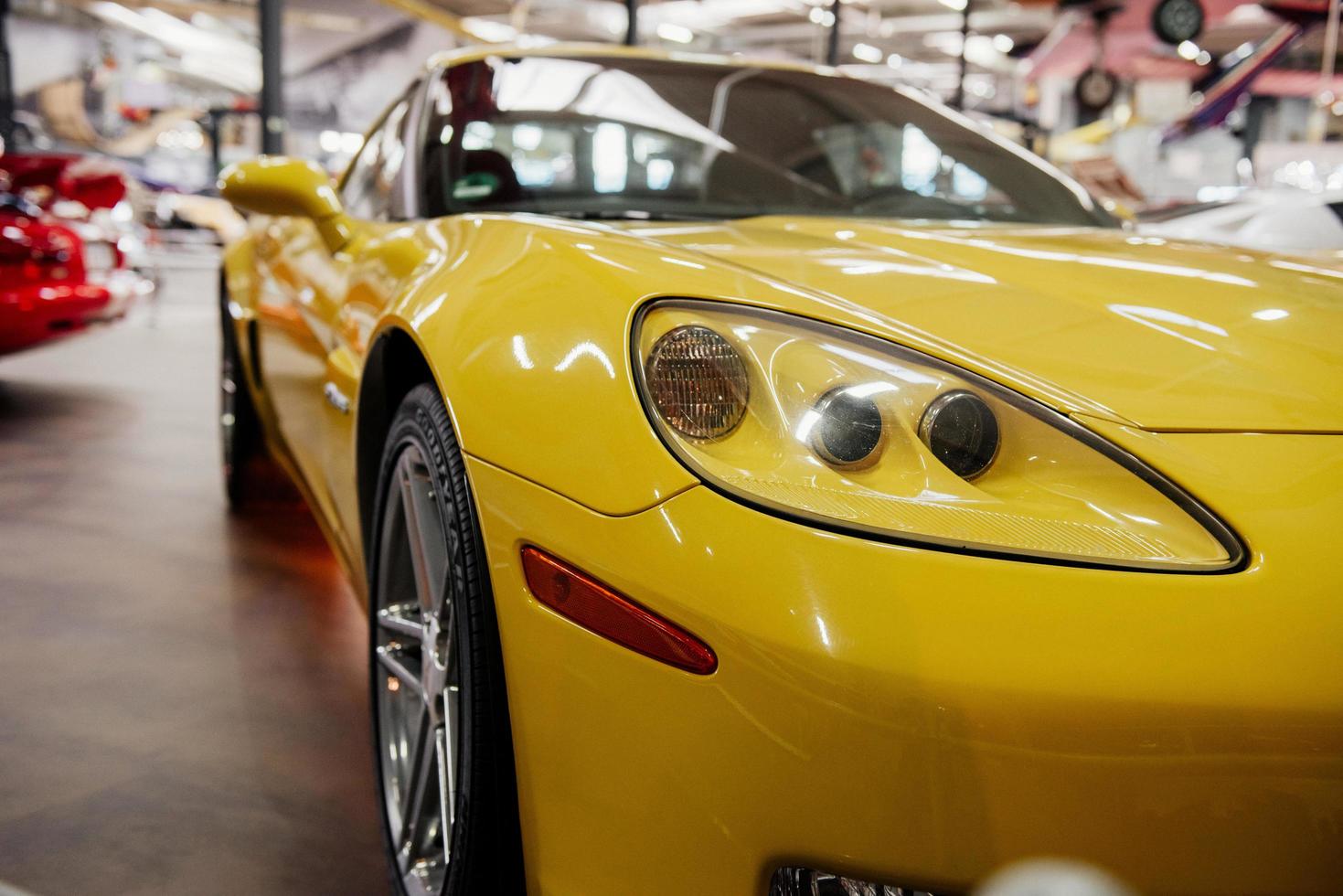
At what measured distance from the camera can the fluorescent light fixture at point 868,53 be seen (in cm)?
2347

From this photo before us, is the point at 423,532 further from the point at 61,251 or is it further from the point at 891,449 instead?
the point at 61,251

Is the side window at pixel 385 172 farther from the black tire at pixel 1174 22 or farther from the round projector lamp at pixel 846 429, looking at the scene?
the black tire at pixel 1174 22

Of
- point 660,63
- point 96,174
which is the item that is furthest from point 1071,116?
point 660,63

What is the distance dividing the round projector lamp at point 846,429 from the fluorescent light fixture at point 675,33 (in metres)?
21.6

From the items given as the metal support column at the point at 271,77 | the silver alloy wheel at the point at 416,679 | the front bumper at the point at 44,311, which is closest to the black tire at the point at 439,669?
the silver alloy wheel at the point at 416,679

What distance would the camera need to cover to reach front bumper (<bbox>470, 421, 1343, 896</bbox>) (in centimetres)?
81

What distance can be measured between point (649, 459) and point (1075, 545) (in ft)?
1.08

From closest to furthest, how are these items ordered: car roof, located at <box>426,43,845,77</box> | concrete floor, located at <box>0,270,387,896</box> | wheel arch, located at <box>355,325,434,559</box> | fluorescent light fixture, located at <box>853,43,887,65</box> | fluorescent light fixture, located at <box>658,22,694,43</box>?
wheel arch, located at <box>355,325,434,559</box>
concrete floor, located at <box>0,270,387,896</box>
car roof, located at <box>426,43,845,77</box>
fluorescent light fixture, located at <box>658,22,694,43</box>
fluorescent light fixture, located at <box>853,43,887,65</box>

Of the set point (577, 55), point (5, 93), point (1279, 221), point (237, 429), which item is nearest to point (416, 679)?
point (577, 55)

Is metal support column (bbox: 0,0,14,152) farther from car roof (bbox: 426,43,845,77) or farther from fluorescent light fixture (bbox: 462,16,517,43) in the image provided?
car roof (bbox: 426,43,845,77)

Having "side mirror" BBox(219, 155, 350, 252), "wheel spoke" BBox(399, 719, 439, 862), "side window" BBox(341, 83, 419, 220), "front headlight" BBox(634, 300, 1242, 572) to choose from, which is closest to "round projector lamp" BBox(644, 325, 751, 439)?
"front headlight" BBox(634, 300, 1242, 572)

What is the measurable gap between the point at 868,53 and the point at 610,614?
81.5 feet

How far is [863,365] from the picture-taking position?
1.06 meters

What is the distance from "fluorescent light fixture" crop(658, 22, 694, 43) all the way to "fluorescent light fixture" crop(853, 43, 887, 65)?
323 cm
